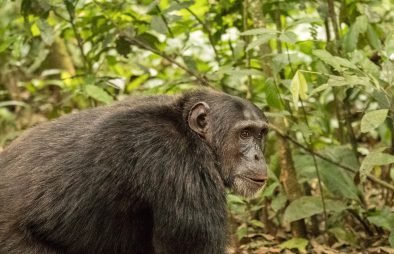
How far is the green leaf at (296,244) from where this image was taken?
20.8 ft

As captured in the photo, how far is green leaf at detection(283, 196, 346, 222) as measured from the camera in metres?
6.23

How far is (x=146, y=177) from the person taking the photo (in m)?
4.64

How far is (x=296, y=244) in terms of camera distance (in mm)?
6414

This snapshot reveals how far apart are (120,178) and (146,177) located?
0.67 feet

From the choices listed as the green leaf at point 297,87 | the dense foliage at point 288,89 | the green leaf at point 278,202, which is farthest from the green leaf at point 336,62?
the green leaf at point 278,202

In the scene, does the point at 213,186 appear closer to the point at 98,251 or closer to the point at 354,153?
the point at 98,251

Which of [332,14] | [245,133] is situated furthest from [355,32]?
[245,133]

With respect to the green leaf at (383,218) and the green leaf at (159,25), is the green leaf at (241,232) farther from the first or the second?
the green leaf at (159,25)

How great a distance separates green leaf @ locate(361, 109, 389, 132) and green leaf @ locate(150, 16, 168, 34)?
2.67 m

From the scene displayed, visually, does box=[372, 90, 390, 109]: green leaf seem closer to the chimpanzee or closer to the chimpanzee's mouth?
the chimpanzee's mouth

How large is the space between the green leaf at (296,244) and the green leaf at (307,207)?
29cm

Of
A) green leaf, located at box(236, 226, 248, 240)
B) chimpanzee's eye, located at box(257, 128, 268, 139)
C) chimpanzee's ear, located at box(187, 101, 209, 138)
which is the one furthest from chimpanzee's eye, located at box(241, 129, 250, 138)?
green leaf, located at box(236, 226, 248, 240)

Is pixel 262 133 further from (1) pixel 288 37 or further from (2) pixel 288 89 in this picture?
(2) pixel 288 89

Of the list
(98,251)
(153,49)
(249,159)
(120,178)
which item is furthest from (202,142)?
(153,49)
